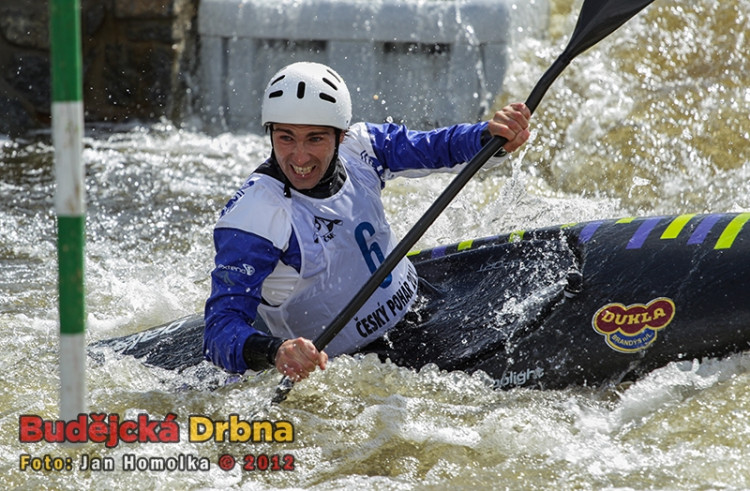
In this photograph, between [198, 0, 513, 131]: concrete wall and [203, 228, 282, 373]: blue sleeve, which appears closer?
[203, 228, 282, 373]: blue sleeve

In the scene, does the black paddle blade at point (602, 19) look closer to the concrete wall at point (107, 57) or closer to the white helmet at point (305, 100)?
the white helmet at point (305, 100)

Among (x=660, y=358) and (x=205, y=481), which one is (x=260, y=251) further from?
(x=660, y=358)

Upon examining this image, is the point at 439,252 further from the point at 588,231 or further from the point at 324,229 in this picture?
the point at 324,229

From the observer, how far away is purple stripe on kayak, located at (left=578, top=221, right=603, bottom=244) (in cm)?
306

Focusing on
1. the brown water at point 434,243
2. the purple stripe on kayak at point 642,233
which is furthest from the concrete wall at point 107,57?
the purple stripe on kayak at point 642,233

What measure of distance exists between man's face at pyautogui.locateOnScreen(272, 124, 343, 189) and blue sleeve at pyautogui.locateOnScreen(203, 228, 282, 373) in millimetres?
257

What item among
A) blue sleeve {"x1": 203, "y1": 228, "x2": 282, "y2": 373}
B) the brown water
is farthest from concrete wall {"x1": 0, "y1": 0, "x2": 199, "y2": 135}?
blue sleeve {"x1": 203, "y1": 228, "x2": 282, "y2": 373}

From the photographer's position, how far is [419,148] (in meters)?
3.27

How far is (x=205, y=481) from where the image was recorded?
259 cm

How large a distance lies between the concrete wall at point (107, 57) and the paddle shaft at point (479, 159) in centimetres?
431

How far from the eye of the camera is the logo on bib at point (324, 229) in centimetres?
285

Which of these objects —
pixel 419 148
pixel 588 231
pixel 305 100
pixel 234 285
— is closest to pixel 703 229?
pixel 588 231

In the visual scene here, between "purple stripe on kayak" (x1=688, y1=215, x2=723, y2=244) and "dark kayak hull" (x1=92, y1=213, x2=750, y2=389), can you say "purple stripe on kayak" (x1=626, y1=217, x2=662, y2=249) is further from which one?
"purple stripe on kayak" (x1=688, y1=215, x2=723, y2=244)

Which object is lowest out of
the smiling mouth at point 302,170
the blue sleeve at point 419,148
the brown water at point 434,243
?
the brown water at point 434,243
